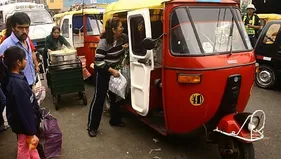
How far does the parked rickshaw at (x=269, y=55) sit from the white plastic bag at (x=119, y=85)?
171 inches

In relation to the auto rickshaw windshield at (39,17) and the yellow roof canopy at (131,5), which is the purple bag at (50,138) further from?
the auto rickshaw windshield at (39,17)

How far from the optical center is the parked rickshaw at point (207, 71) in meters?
3.31

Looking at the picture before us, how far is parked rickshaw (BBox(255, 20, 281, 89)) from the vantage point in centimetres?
684

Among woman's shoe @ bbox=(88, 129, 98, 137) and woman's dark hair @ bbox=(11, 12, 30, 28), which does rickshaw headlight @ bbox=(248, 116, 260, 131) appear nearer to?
woman's shoe @ bbox=(88, 129, 98, 137)

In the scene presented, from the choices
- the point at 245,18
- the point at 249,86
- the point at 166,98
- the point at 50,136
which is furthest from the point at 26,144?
the point at 245,18

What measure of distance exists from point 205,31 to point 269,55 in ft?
13.7

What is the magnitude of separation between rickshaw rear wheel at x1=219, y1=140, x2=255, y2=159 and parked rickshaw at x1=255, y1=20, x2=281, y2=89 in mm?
4193

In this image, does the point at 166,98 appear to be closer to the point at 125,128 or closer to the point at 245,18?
the point at 125,128

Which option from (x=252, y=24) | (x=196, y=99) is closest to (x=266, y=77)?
(x=252, y=24)

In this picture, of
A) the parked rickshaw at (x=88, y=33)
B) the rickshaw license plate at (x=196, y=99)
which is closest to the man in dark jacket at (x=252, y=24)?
the parked rickshaw at (x=88, y=33)

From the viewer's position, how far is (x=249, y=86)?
146 inches

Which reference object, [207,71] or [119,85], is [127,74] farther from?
[207,71]

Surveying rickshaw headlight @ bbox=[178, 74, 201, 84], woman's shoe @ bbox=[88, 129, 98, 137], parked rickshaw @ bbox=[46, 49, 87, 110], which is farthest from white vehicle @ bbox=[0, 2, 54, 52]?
rickshaw headlight @ bbox=[178, 74, 201, 84]

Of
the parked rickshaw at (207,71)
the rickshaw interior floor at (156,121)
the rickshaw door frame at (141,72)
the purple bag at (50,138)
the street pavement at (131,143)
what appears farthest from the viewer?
the rickshaw interior floor at (156,121)
